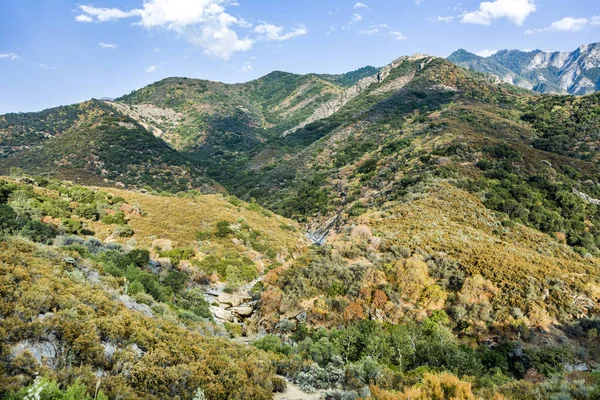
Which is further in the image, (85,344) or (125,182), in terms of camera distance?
(125,182)

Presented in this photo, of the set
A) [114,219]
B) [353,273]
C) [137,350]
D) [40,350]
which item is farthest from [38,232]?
[353,273]

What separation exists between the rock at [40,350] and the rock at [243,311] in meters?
14.6

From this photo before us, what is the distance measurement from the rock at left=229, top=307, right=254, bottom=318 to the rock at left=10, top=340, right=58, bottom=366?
1465 centimetres

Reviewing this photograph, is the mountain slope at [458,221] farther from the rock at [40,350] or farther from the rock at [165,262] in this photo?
the rock at [40,350]

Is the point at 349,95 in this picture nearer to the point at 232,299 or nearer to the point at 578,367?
the point at 232,299

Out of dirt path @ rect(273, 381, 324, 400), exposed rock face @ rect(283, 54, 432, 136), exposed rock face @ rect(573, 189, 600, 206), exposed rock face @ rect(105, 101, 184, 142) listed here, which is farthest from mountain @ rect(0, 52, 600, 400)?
exposed rock face @ rect(283, 54, 432, 136)

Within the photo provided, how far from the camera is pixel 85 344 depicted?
7672 mm

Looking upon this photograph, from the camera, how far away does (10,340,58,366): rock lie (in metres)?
6.81

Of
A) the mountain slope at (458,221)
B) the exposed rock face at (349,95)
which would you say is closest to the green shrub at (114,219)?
the mountain slope at (458,221)

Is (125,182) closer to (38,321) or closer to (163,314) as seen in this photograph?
(163,314)

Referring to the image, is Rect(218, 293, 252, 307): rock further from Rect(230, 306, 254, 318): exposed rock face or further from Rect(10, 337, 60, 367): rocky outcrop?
Rect(10, 337, 60, 367): rocky outcrop

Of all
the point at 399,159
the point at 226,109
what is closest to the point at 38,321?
the point at 399,159

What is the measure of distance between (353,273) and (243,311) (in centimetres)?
750

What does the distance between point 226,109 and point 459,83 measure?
96.1m
